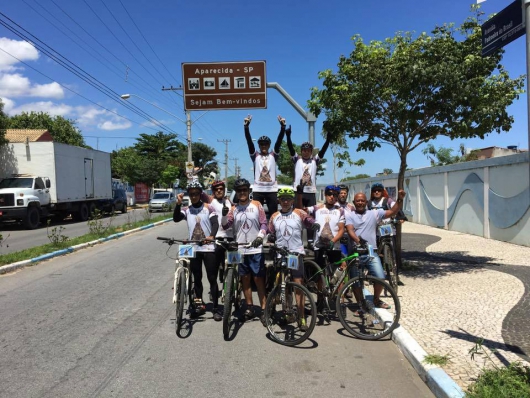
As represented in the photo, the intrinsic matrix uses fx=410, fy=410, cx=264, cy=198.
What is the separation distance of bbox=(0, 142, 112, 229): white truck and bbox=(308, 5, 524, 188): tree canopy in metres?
16.8

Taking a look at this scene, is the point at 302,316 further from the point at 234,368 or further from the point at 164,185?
the point at 164,185

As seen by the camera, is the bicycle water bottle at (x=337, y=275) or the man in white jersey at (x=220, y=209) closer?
the bicycle water bottle at (x=337, y=275)

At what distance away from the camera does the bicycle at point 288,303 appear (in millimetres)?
4820

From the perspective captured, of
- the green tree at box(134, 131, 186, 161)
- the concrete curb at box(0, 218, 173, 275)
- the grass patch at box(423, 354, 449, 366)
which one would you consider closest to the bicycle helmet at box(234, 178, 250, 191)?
the grass patch at box(423, 354, 449, 366)

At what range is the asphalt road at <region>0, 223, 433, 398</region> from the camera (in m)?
3.71

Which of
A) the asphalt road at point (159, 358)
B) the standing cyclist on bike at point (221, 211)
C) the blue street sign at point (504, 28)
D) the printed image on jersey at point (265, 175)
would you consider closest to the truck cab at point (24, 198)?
the asphalt road at point (159, 358)

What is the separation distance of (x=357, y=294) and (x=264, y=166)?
2.79 m

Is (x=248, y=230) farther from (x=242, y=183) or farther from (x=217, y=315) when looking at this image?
(x=217, y=315)

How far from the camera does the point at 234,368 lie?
13.6 feet

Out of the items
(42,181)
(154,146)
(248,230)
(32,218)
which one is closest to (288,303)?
(248,230)

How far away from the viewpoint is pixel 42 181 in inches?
833

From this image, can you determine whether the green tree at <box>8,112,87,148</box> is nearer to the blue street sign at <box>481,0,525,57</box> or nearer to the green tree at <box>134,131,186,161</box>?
the green tree at <box>134,131,186,161</box>

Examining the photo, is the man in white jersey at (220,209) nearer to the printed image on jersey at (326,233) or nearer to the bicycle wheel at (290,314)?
the bicycle wheel at (290,314)

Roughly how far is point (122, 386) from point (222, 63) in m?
11.0
